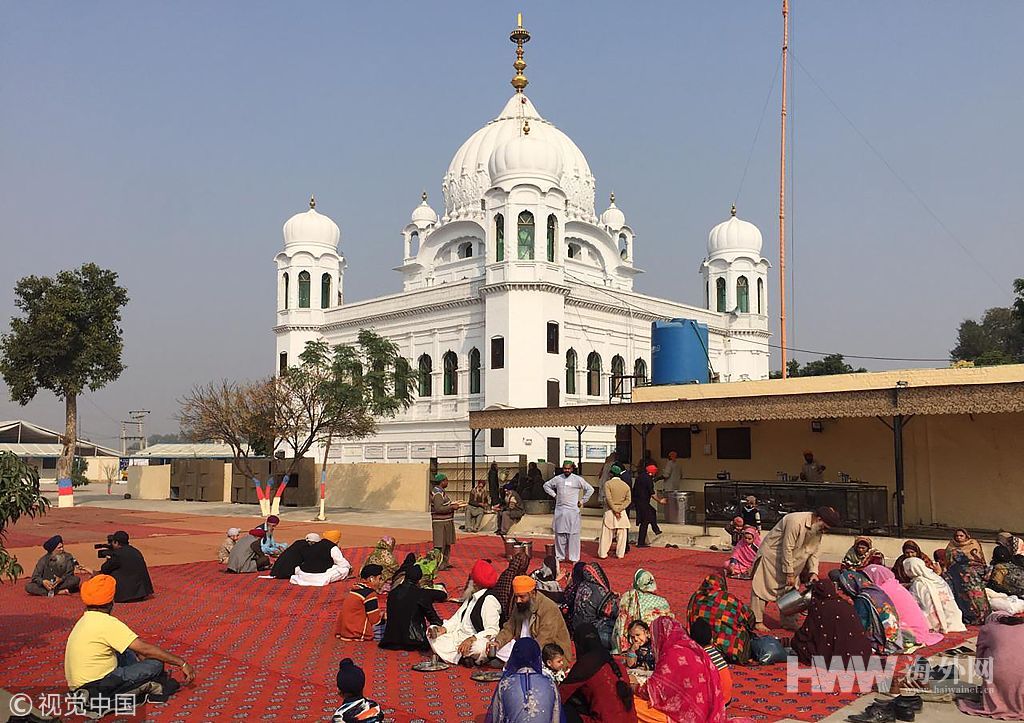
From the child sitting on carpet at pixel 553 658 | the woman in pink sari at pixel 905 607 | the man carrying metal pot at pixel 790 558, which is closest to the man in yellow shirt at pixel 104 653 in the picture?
the child sitting on carpet at pixel 553 658

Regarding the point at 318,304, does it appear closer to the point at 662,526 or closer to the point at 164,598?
the point at 662,526

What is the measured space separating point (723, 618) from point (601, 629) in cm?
105

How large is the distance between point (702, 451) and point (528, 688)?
16.3m

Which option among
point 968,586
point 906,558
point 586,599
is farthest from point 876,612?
point 586,599

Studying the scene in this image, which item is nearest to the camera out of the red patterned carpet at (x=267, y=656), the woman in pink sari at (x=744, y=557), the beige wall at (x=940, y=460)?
the red patterned carpet at (x=267, y=656)

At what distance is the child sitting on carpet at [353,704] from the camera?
16.4 ft

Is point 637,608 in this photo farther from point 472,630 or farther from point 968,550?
point 968,550

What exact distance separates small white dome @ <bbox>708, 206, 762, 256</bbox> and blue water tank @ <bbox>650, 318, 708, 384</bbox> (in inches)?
920

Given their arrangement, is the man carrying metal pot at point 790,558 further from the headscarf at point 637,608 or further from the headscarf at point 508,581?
the headscarf at point 508,581

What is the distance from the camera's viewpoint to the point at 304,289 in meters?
44.1

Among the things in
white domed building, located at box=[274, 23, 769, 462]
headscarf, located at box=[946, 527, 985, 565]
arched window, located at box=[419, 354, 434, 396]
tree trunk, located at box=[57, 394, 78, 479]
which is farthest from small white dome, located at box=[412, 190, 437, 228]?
headscarf, located at box=[946, 527, 985, 565]

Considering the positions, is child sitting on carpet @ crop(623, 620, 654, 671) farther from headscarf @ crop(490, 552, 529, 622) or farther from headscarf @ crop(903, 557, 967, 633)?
headscarf @ crop(903, 557, 967, 633)

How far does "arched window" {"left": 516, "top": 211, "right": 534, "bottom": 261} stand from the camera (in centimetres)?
3397

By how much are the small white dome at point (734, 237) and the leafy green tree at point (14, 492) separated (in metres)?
42.8
